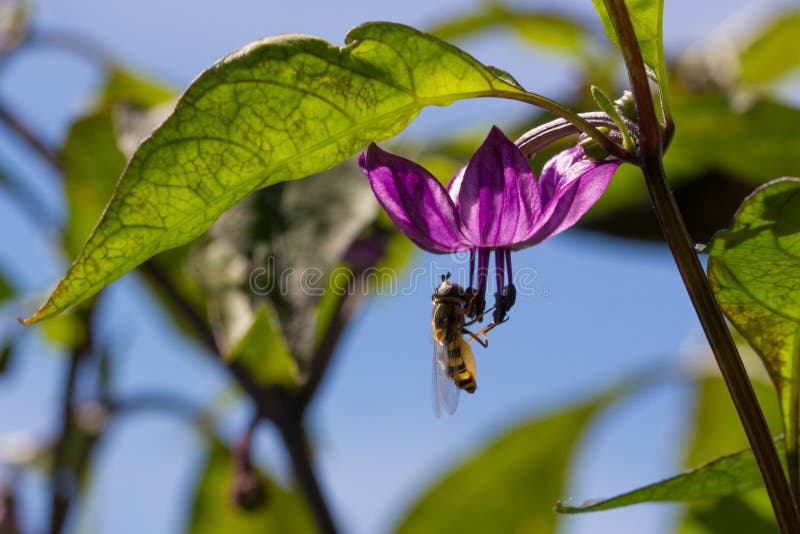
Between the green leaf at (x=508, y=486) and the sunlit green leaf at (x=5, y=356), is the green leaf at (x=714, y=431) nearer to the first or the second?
the green leaf at (x=508, y=486)

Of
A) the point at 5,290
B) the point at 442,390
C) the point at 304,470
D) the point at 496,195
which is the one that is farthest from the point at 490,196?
the point at 5,290

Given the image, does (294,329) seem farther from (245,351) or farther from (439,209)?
(245,351)

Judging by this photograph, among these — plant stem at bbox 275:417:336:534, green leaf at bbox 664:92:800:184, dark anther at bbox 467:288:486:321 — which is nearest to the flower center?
dark anther at bbox 467:288:486:321

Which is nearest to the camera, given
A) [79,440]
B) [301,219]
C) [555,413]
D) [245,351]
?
[301,219]

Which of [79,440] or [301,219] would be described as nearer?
[301,219]

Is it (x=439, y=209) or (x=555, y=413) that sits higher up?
(x=439, y=209)

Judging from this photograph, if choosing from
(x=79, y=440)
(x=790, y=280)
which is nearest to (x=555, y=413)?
(x=79, y=440)

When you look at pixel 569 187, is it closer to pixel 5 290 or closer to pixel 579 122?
pixel 579 122
